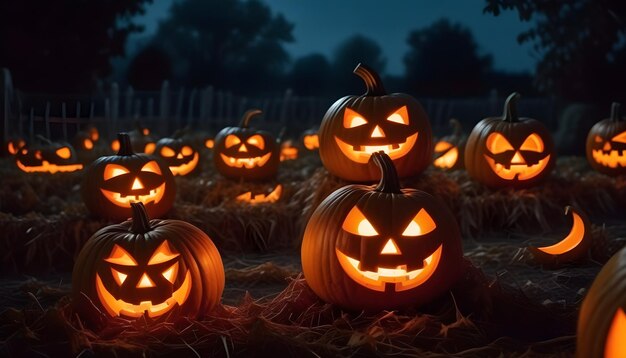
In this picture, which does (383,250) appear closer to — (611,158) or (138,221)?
(138,221)

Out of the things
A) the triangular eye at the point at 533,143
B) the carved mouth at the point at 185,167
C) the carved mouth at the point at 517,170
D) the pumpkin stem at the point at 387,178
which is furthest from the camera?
the carved mouth at the point at 185,167

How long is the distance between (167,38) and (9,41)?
9.15 metres

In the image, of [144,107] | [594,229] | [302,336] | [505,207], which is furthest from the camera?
[144,107]

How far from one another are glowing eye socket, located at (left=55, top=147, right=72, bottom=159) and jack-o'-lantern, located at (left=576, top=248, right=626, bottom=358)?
23.0ft

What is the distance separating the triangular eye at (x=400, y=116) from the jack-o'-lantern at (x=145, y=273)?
89.0 inches

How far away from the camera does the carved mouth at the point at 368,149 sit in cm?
518

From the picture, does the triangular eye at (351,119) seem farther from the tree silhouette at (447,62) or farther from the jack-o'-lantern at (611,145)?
the tree silhouette at (447,62)

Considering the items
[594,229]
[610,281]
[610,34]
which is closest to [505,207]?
[594,229]

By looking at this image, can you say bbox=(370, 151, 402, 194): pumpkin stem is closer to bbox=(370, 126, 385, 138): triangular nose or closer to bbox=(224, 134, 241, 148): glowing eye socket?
bbox=(370, 126, 385, 138): triangular nose

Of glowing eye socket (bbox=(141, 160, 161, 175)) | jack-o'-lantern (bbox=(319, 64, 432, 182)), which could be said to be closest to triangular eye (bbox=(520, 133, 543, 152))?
jack-o'-lantern (bbox=(319, 64, 432, 182))

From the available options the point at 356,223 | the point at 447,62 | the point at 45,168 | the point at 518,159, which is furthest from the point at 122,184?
the point at 447,62

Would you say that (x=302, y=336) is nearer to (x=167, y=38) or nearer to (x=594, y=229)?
(x=594, y=229)

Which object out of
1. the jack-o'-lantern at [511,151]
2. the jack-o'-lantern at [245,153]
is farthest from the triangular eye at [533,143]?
the jack-o'-lantern at [245,153]

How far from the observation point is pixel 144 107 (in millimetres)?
13367
